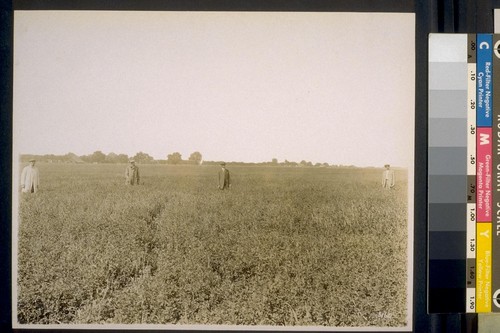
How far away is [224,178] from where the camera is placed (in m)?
2.18

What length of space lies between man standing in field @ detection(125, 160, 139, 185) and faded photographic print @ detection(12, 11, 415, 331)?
13mm

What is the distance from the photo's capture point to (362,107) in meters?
2.20

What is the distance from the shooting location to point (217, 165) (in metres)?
2.18

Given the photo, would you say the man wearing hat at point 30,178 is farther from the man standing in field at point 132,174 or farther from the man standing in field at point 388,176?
the man standing in field at point 388,176

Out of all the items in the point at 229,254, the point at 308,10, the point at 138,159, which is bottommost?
the point at 229,254

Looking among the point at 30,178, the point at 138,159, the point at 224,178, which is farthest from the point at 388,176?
the point at 30,178

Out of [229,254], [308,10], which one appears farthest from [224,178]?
[308,10]

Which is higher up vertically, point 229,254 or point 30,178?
point 30,178

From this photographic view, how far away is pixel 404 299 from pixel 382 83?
47.5 inches

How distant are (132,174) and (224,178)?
1.68ft

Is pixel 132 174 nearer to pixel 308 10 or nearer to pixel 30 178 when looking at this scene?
pixel 30 178

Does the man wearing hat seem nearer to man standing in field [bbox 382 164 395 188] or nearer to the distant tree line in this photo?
the distant tree line

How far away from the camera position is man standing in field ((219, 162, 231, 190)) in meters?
2.17

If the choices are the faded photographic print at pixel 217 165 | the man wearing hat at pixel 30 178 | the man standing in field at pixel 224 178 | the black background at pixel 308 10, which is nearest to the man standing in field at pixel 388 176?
the faded photographic print at pixel 217 165
